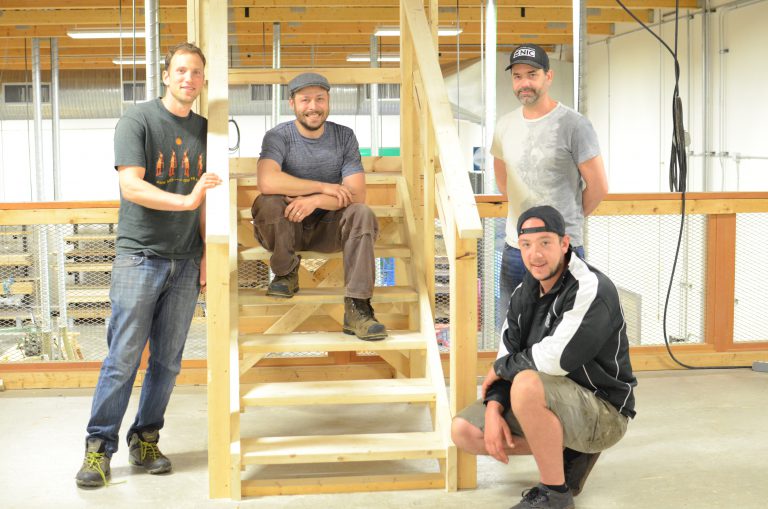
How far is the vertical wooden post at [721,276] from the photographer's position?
4.98m

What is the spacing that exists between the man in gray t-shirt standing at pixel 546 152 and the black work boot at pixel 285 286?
3.05ft

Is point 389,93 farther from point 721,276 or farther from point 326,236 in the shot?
point 326,236

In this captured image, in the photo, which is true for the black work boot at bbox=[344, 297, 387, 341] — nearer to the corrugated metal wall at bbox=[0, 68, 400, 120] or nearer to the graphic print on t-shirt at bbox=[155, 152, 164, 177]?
the graphic print on t-shirt at bbox=[155, 152, 164, 177]

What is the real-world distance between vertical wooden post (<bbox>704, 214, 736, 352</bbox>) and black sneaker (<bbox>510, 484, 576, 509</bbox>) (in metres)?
2.39

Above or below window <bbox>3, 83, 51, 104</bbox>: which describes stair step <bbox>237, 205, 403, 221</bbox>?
below

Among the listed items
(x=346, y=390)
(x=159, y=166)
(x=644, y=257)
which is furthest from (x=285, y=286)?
(x=644, y=257)

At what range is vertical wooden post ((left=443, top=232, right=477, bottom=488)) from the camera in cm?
321

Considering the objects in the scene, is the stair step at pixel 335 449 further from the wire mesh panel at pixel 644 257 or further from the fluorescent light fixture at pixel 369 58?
the fluorescent light fixture at pixel 369 58

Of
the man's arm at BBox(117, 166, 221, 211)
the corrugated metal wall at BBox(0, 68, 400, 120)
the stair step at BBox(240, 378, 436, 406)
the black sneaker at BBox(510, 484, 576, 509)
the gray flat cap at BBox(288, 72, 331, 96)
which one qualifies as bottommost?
the black sneaker at BBox(510, 484, 576, 509)

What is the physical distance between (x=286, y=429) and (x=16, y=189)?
45.5 ft

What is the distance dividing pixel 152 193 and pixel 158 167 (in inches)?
6.3

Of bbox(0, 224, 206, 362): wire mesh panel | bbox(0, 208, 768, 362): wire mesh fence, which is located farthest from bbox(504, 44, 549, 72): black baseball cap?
bbox(0, 224, 206, 362): wire mesh panel

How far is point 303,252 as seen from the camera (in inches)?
153

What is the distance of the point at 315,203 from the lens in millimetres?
3656
